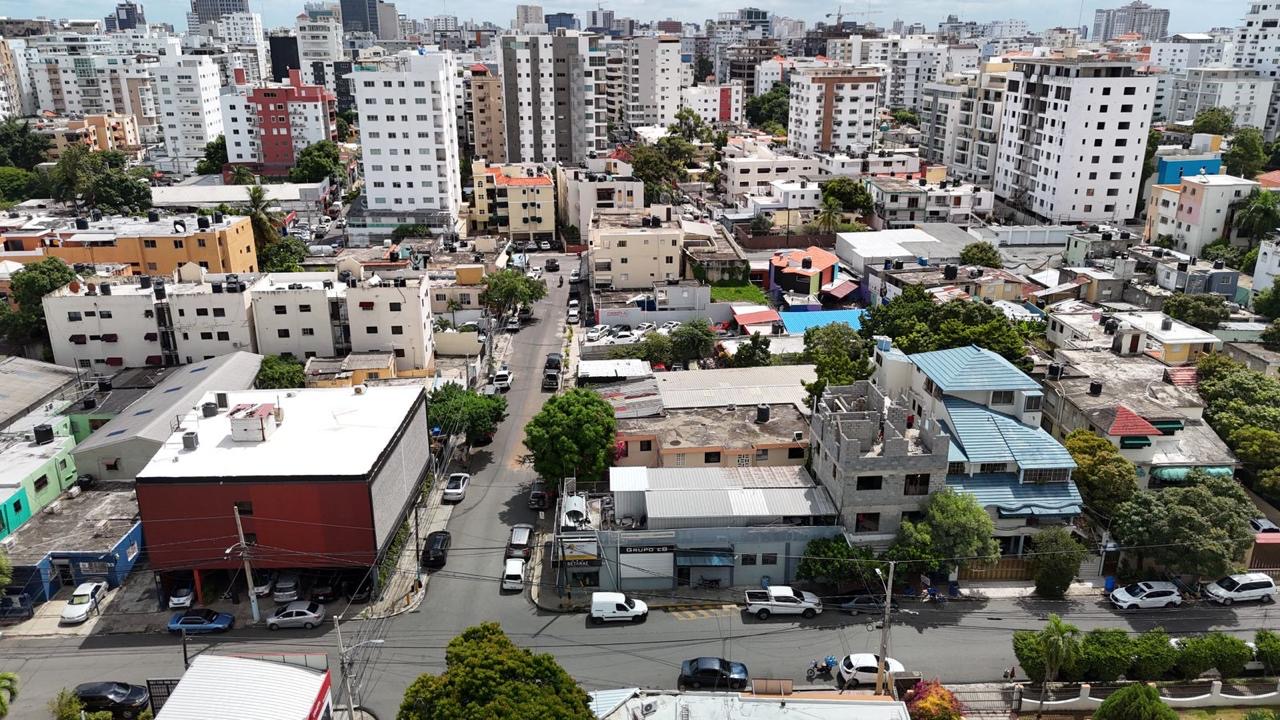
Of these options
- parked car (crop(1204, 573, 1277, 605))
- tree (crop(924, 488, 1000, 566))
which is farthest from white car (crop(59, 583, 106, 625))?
parked car (crop(1204, 573, 1277, 605))

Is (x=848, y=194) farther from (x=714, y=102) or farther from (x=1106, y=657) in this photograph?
(x=714, y=102)

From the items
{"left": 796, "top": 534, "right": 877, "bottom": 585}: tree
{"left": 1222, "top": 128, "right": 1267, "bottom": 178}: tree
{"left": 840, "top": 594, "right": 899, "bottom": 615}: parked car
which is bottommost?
{"left": 840, "top": 594, "right": 899, "bottom": 615}: parked car

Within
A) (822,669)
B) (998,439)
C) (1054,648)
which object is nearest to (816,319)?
(998,439)

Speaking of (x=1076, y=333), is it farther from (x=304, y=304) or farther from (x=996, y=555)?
(x=304, y=304)

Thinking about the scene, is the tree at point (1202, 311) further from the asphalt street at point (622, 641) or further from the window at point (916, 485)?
the window at point (916, 485)

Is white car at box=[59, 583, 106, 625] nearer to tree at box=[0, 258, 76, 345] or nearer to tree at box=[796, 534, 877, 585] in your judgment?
tree at box=[796, 534, 877, 585]

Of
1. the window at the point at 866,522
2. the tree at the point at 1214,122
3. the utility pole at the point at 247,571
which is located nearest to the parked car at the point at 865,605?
the window at the point at 866,522

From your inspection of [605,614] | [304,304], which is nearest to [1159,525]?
[605,614]
